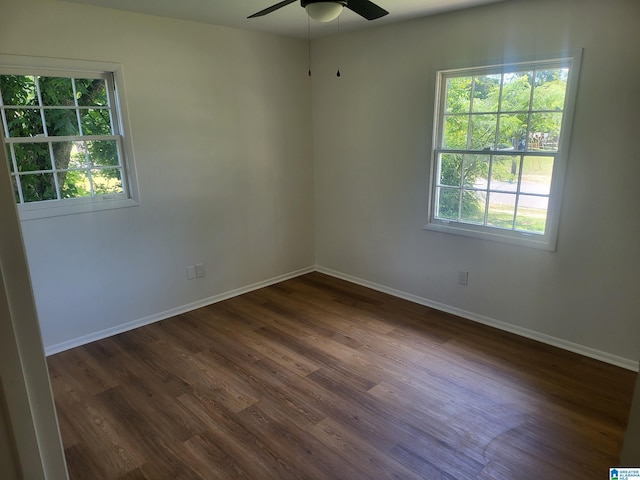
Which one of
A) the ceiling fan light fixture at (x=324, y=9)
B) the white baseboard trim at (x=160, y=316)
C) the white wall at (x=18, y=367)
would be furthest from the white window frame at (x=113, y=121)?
the white wall at (x=18, y=367)

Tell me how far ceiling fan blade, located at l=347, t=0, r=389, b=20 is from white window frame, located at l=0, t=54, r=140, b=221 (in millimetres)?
1927

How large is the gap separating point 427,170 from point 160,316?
270cm

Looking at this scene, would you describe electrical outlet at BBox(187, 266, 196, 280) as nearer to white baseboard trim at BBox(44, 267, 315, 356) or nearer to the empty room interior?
the empty room interior

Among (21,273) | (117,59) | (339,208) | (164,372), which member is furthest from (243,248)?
(21,273)

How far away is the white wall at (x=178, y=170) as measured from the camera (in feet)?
9.94

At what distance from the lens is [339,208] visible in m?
4.52

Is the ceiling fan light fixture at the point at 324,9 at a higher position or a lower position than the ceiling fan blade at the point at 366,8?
lower

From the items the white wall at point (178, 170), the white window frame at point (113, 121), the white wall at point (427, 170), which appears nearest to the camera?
the white wall at point (427, 170)

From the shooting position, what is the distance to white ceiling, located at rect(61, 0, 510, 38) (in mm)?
2924

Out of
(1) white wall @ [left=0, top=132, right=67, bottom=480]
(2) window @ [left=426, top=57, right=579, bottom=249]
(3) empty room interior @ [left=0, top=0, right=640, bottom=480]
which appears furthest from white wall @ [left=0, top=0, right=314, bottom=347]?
(1) white wall @ [left=0, top=132, right=67, bottom=480]

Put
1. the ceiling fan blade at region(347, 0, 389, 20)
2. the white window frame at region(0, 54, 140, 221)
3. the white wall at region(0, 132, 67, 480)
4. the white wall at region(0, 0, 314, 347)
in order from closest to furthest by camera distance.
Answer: the white wall at region(0, 132, 67, 480)
the ceiling fan blade at region(347, 0, 389, 20)
the white window frame at region(0, 54, 140, 221)
the white wall at region(0, 0, 314, 347)

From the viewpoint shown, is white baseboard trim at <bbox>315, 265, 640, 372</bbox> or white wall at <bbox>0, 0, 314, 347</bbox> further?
white wall at <bbox>0, 0, 314, 347</bbox>

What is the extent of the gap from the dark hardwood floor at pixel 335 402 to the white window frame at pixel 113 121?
108cm

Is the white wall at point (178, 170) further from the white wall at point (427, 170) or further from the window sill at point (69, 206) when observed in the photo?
the white wall at point (427, 170)
